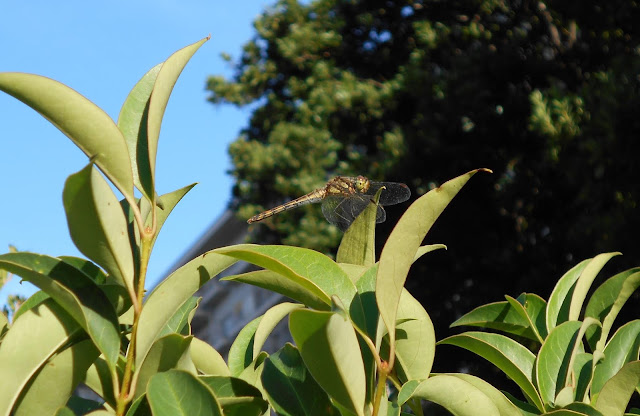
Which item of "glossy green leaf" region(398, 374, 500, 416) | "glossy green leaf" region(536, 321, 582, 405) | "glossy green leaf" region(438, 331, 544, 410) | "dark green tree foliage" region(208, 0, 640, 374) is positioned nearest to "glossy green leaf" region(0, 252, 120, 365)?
"glossy green leaf" region(398, 374, 500, 416)

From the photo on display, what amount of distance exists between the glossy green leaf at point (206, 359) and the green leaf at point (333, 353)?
12.3 inches

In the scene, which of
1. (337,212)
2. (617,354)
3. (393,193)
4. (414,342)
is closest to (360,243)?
(414,342)

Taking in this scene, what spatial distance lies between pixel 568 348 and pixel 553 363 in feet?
0.11

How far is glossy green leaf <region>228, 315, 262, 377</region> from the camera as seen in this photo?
1.07 m

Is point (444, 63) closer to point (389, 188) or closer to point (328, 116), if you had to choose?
point (328, 116)

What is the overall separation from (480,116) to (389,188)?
4.72 meters

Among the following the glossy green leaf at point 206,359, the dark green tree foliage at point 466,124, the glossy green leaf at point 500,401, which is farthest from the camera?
the dark green tree foliage at point 466,124

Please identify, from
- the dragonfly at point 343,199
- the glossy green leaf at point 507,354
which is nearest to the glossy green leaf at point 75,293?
the glossy green leaf at point 507,354

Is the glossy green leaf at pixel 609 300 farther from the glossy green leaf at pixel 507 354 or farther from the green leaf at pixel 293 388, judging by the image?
the green leaf at pixel 293 388

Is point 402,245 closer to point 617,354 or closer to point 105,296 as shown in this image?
point 105,296

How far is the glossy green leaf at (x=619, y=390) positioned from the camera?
3.17 feet

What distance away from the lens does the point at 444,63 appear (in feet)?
26.6

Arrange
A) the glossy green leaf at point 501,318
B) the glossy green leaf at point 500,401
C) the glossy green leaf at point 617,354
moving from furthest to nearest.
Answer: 1. the glossy green leaf at point 501,318
2. the glossy green leaf at point 617,354
3. the glossy green leaf at point 500,401

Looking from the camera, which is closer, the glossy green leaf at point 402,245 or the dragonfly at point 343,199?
the glossy green leaf at point 402,245
